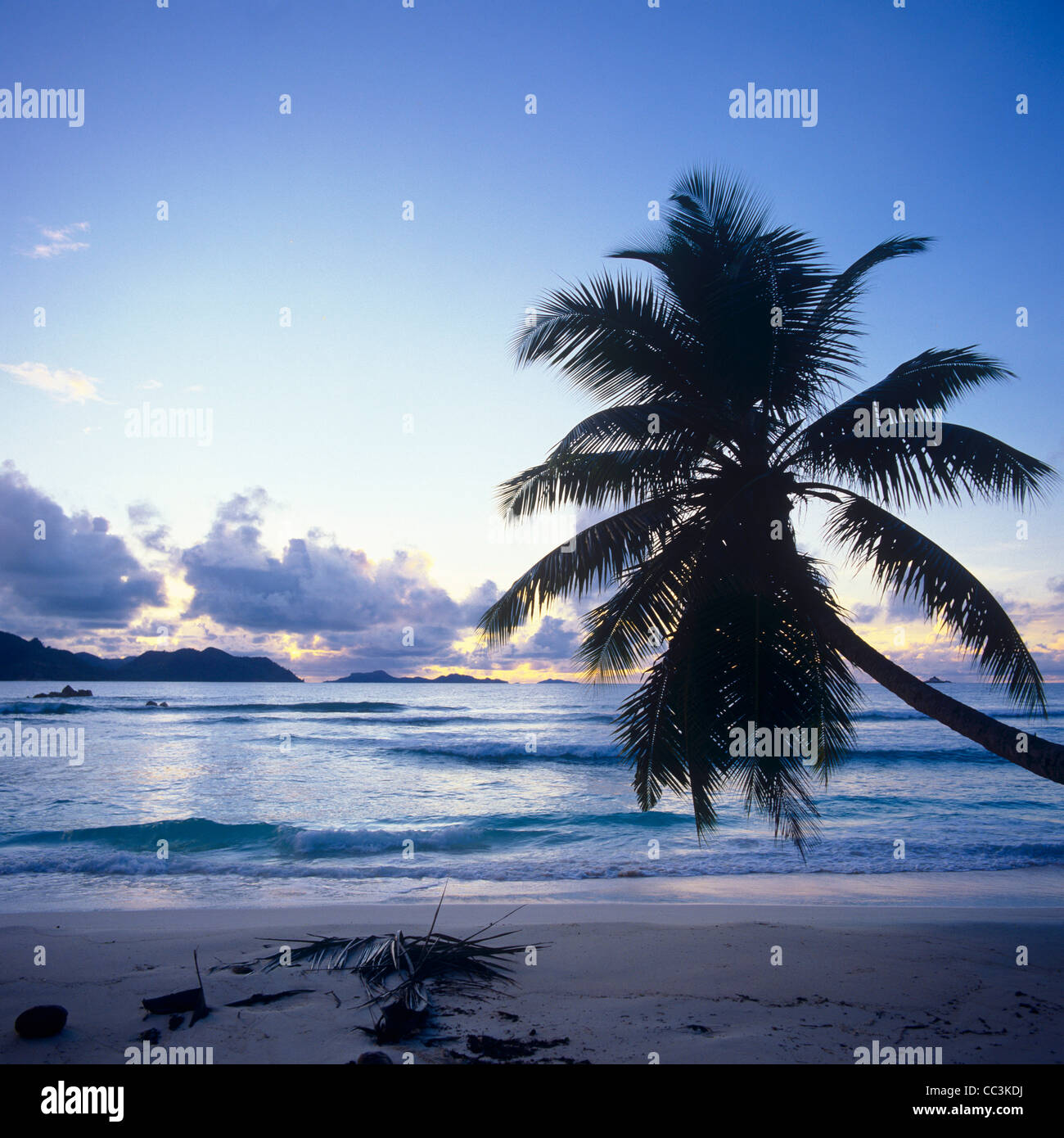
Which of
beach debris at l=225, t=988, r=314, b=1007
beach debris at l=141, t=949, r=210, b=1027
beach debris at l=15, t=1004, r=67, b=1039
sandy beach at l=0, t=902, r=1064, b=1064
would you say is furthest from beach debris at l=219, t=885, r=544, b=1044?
beach debris at l=15, t=1004, r=67, b=1039

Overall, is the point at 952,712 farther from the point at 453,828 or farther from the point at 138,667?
the point at 138,667

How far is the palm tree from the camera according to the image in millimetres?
6086

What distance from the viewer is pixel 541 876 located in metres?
11.2

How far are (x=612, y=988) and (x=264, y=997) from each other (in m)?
2.82

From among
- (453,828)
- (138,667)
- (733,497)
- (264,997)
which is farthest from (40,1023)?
(138,667)

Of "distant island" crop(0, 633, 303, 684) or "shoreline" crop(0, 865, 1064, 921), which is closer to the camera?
"shoreline" crop(0, 865, 1064, 921)

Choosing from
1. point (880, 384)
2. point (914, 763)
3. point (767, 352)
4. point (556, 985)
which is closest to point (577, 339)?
point (767, 352)

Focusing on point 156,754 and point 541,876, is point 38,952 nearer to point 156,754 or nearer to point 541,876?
point 541,876

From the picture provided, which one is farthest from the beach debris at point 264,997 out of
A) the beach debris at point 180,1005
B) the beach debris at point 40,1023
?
the beach debris at point 40,1023

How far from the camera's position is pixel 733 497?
6164mm

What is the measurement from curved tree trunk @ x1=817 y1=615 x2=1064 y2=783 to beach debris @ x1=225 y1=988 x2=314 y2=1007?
531 cm

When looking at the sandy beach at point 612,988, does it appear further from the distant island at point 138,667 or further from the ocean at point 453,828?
the distant island at point 138,667

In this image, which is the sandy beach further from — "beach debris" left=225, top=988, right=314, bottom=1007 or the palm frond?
the palm frond
